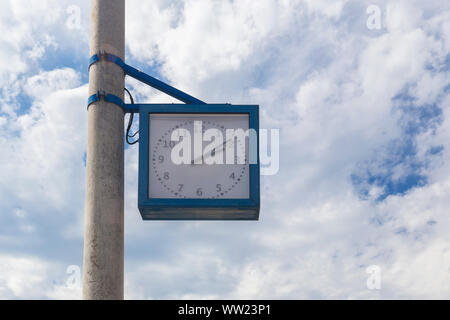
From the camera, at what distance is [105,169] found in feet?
27.2

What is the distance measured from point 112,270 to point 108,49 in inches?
124

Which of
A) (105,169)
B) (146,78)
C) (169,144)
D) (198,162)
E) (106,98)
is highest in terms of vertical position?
(146,78)

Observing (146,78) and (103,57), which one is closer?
(103,57)

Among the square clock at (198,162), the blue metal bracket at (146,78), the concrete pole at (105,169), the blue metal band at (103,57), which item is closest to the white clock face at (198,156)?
the square clock at (198,162)

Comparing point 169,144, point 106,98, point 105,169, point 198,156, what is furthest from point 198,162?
point 106,98

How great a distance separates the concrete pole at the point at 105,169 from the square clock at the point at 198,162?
37 cm

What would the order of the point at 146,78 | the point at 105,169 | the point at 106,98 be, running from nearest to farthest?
the point at 105,169, the point at 106,98, the point at 146,78

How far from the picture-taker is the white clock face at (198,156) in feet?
28.1

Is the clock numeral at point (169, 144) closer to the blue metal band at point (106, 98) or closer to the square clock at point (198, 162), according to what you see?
the square clock at point (198, 162)

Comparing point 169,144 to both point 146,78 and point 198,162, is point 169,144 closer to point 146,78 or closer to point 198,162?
point 198,162

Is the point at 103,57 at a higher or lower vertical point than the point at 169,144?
higher

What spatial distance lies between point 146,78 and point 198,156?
5.19 feet
